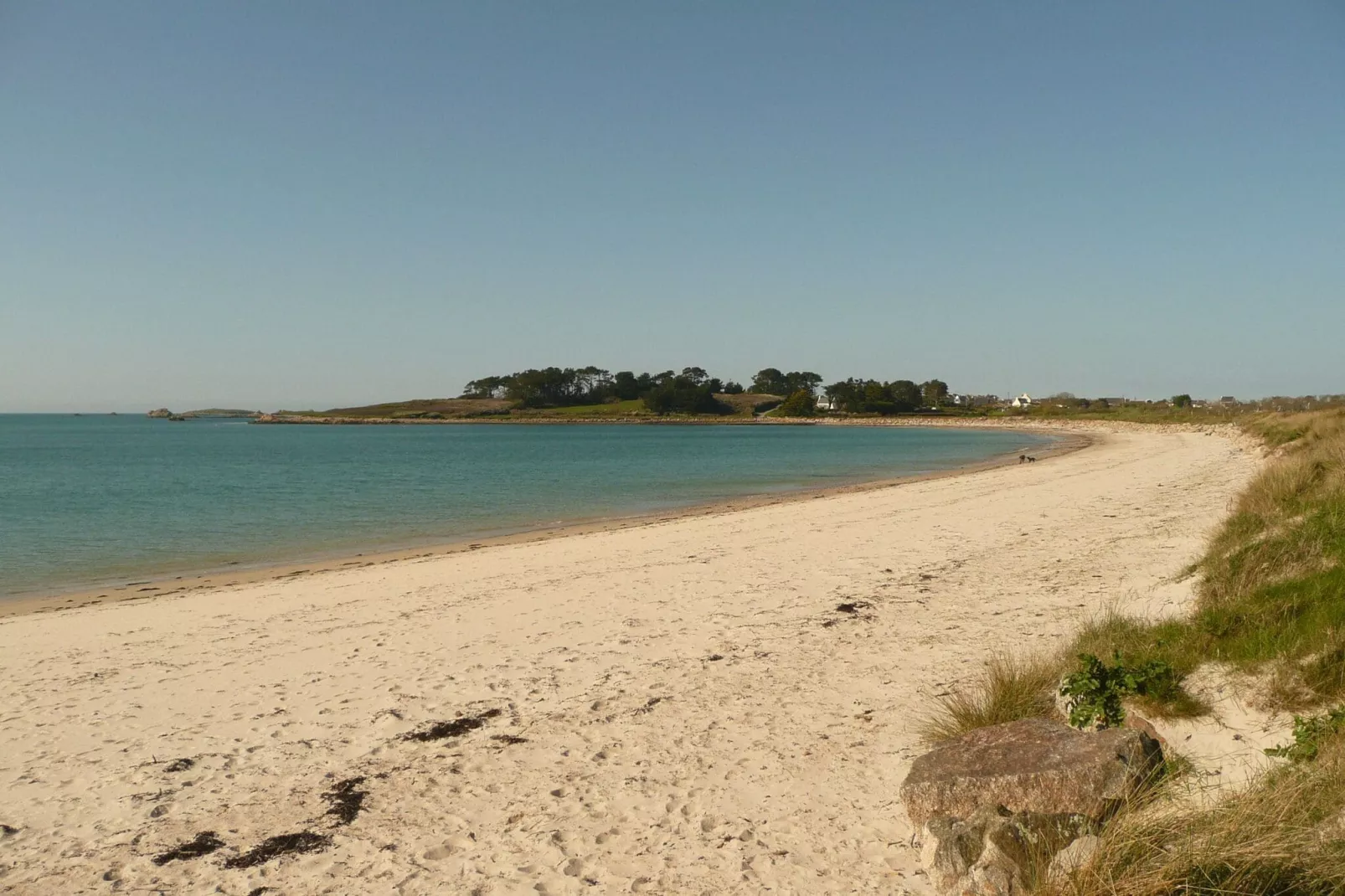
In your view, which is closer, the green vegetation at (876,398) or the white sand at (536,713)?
the white sand at (536,713)

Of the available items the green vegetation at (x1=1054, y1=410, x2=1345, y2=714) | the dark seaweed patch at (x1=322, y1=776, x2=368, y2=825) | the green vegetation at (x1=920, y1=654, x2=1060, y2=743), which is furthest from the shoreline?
the green vegetation at (x1=1054, y1=410, x2=1345, y2=714)

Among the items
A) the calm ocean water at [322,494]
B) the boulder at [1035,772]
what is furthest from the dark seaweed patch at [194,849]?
the calm ocean water at [322,494]

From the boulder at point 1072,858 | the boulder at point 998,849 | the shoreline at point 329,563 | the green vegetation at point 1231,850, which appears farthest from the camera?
the shoreline at point 329,563

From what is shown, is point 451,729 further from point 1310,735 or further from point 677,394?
point 677,394

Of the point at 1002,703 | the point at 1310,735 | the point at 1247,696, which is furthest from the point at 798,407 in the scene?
the point at 1310,735

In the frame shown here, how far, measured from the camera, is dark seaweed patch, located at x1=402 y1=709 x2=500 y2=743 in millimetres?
6766

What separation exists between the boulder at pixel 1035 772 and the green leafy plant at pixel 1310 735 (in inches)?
26.5

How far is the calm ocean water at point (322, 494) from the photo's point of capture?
66.9 feet

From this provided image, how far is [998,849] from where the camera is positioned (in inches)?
161

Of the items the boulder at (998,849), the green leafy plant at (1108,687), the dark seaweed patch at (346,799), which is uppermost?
the green leafy plant at (1108,687)

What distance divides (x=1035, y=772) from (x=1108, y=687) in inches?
58.7

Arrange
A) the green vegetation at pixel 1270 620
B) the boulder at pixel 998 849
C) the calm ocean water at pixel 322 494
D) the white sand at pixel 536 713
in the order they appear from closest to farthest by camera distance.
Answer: the boulder at pixel 998 849
the white sand at pixel 536 713
the green vegetation at pixel 1270 620
the calm ocean water at pixel 322 494

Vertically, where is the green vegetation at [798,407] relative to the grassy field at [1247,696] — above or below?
above

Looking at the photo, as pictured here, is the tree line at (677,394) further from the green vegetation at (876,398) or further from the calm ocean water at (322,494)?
the calm ocean water at (322,494)
